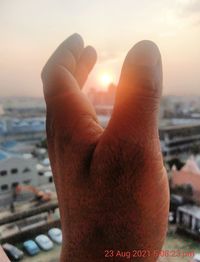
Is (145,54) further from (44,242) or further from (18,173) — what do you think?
(18,173)

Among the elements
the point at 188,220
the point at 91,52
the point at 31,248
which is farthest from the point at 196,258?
the point at 31,248

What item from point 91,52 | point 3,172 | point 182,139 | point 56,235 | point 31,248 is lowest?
point 31,248

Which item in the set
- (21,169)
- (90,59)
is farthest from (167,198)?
(21,169)

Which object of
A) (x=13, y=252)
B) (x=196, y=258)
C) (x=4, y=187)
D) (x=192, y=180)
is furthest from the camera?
(x=4, y=187)

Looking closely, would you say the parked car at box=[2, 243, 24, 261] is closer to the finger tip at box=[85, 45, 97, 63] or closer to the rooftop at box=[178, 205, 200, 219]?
the rooftop at box=[178, 205, 200, 219]

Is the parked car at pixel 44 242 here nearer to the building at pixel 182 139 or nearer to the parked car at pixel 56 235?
the parked car at pixel 56 235

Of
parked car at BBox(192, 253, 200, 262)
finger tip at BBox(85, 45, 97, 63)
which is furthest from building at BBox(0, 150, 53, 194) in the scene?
finger tip at BBox(85, 45, 97, 63)
